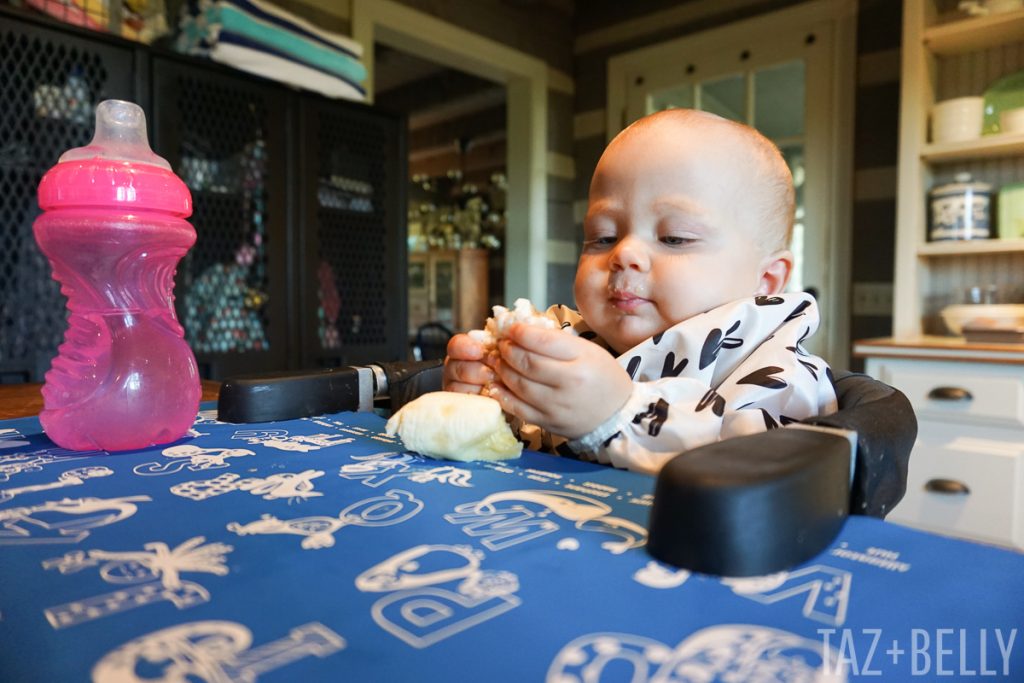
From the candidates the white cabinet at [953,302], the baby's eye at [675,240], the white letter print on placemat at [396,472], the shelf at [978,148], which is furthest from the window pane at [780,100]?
the white letter print on placemat at [396,472]

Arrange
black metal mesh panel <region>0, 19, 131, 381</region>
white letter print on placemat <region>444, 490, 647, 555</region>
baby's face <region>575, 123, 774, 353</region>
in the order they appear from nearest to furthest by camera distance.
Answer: white letter print on placemat <region>444, 490, 647, 555</region> → baby's face <region>575, 123, 774, 353</region> → black metal mesh panel <region>0, 19, 131, 381</region>

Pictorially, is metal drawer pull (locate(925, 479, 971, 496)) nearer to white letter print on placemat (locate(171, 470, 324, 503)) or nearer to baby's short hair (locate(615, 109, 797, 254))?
baby's short hair (locate(615, 109, 797, 254))

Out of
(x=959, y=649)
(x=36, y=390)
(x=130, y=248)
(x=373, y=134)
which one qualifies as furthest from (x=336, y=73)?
(x=959, y=649)

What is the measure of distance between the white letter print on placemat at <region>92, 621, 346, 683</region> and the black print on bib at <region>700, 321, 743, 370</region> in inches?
18.6

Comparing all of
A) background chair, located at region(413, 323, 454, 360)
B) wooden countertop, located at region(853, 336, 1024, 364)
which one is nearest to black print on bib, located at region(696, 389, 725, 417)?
wooden countertop, located at region(853, 336, 1024, 364)

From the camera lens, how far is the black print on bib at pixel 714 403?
1.84 ft

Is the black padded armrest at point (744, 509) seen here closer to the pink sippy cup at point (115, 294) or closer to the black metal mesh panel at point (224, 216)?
the pink sippy cup at point (115, 294)

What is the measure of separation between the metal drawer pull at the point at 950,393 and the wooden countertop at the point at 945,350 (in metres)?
0.08

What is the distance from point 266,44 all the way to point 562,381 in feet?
4.90

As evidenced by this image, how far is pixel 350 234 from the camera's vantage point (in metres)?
1.84

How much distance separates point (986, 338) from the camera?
1643 mm

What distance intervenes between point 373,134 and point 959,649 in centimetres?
187

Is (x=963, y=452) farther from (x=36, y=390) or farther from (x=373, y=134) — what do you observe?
(x=36, y=390)

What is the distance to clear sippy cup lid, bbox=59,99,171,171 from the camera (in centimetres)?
62
